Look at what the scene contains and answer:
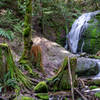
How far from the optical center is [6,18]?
32.9ft

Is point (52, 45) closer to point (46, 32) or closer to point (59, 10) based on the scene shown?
point (46, 32)

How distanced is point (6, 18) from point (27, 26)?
14.1 feet

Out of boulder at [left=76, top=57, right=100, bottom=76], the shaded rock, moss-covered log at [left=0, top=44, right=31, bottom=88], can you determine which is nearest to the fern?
the shaded rock

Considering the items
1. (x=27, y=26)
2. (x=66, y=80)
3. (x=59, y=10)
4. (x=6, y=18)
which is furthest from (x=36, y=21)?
(x=66, y=80)

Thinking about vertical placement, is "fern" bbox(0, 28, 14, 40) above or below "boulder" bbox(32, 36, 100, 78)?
above

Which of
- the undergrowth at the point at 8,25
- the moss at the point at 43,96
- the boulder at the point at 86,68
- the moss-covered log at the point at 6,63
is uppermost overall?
the undergrowth at the point at 8,25

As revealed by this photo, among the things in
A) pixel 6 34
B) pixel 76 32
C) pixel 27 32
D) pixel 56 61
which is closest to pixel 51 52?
pixel 56 61

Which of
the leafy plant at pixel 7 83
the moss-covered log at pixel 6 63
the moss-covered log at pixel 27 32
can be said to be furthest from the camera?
the moss-covered log at pixel 27 32

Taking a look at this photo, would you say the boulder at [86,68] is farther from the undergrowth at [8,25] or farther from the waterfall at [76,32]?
the waterfall at [76,32]

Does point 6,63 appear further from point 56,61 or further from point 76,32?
point 76,32

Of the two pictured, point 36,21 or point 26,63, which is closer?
point 26,63

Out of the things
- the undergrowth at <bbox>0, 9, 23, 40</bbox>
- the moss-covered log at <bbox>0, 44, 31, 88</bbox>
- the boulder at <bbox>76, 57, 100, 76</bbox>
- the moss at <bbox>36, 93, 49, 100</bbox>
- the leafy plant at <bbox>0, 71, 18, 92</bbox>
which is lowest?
the boulder at <bbox>76, 57, 100, 76</bbox>

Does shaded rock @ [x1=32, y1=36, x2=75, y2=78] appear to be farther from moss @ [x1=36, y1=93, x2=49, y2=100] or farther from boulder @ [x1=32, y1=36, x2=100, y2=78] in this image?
moss @ [x1=36, y1=93, x2=49, y2=100]

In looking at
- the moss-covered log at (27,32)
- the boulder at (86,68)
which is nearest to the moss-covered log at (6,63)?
the moss-covered log at (27,32)
